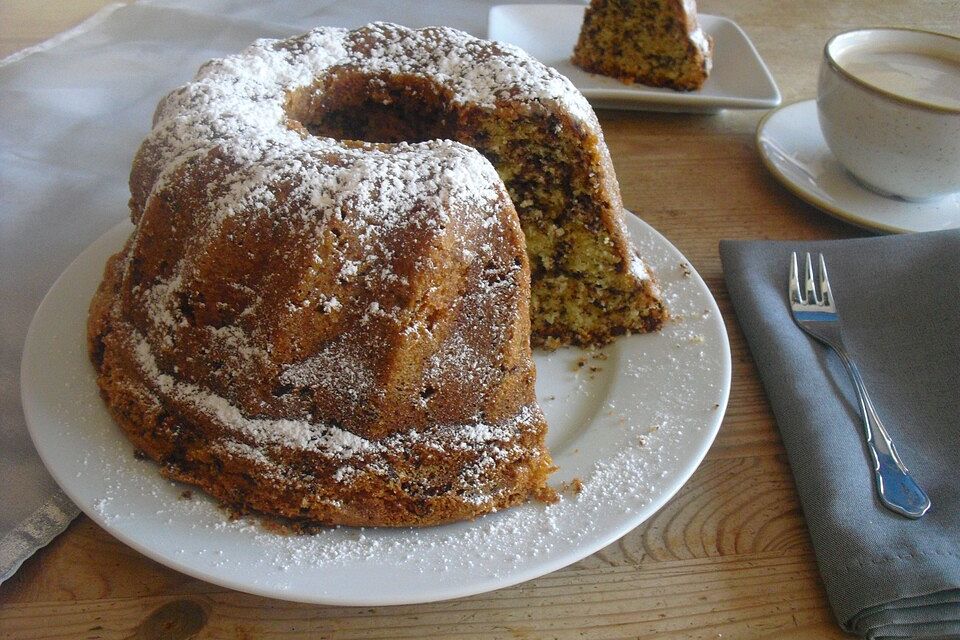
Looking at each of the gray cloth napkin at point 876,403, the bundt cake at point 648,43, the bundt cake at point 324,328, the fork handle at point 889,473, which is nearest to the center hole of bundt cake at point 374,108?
the bundt cake at point 324,328

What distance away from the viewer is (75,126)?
194 centimetres

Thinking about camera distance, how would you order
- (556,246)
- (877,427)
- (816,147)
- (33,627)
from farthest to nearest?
(816,147) → (556,246) → (877,427) → (33,627)

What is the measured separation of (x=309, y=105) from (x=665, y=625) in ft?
2.90

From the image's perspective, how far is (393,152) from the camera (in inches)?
40.2

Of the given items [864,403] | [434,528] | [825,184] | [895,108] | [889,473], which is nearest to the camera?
[434,528]

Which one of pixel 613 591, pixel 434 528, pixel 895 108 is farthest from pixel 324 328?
pixel 895 108

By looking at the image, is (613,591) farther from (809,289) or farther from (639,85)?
(639,85)

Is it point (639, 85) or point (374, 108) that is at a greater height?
point (374, 108)

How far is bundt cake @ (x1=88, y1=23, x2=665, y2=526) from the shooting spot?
0.93m

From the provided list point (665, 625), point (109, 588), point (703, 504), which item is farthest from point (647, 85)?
point (109, 588)

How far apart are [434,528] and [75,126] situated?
1.55 metres

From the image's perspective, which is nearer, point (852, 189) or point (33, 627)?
point (33, 627)

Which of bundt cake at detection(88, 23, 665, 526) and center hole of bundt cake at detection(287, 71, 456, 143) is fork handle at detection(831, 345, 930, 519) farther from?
center hole of bundt cake at detection(287, 71, 456, 143)

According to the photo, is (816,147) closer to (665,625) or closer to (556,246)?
(556,246)
